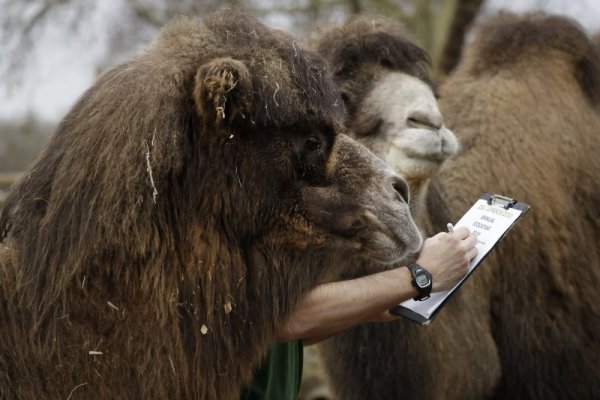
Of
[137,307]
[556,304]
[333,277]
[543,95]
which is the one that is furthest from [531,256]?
[137,307]

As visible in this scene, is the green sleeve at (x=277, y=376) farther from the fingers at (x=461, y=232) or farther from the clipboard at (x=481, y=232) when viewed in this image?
the fingers at (x=461, y=232)

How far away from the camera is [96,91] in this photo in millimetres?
3369

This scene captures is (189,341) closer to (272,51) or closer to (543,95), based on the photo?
(272,51)

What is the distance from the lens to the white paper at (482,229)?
358 cm

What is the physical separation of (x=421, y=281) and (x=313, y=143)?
656 millimetres

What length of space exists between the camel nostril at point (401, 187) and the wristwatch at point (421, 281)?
0.88 ft

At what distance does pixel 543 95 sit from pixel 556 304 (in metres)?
1.22

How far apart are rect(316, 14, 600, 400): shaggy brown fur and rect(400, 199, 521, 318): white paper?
885 mm

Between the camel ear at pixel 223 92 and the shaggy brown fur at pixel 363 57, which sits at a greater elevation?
the camel ear at pixel 223 92

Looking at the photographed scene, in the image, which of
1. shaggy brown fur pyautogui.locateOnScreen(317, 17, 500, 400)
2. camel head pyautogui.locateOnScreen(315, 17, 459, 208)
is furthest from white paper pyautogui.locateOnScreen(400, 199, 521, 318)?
shaggy brown fur pyautogui.locateOnScreen(317, 17, 500, 400)

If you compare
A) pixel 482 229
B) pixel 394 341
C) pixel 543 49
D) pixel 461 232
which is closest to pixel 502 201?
pixel 482 229

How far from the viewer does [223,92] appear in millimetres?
3098

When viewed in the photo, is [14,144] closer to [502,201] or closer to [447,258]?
[502,201]

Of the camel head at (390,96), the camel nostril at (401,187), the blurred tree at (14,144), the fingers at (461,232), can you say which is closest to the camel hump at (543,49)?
the camel head at (390,96)
